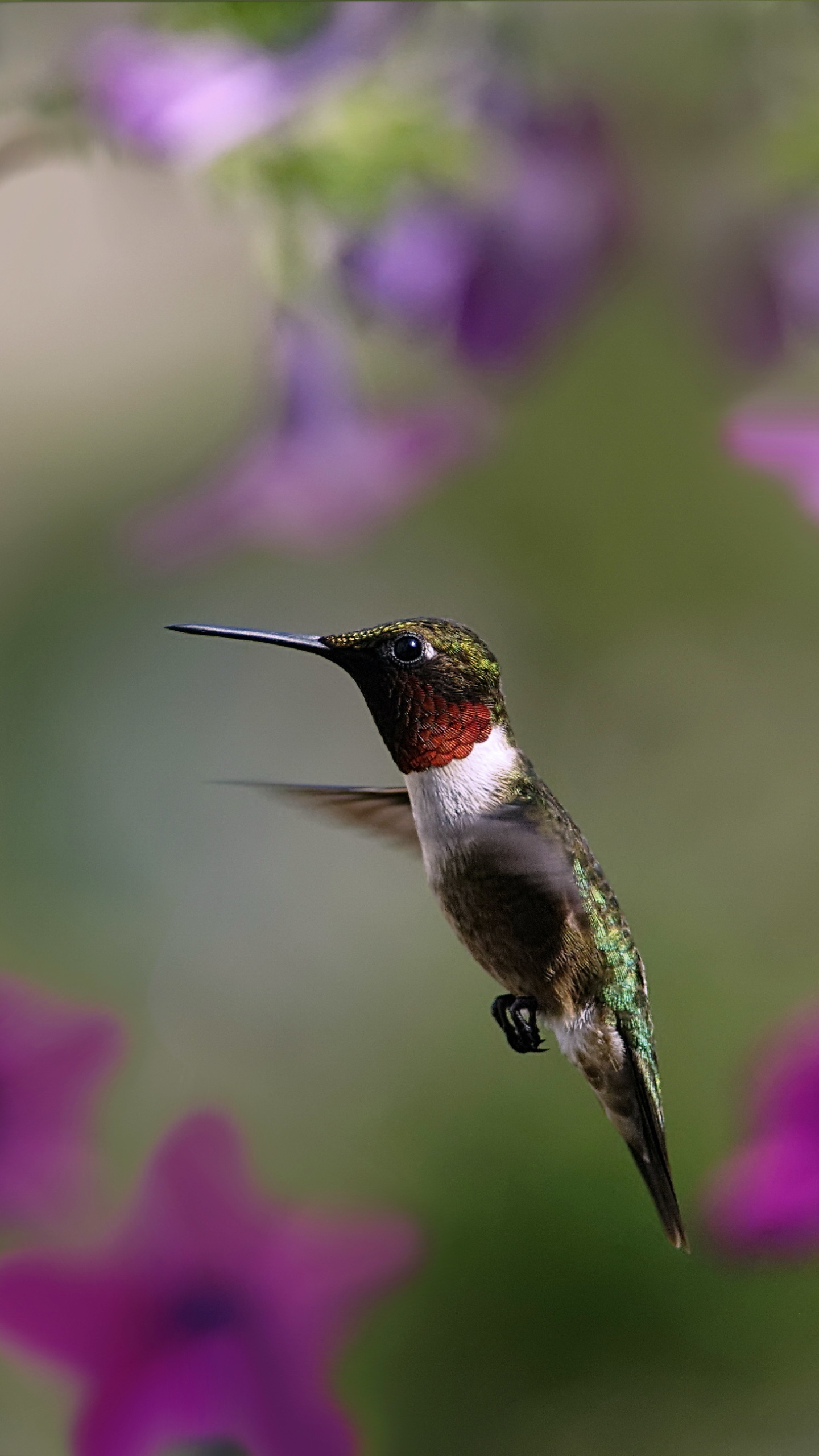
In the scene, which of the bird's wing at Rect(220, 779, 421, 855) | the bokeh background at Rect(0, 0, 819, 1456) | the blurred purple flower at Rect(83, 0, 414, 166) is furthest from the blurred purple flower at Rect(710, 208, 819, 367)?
the bird's wing at Rect(220, 779, 421, 855)

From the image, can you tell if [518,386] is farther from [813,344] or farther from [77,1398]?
[77,1398]

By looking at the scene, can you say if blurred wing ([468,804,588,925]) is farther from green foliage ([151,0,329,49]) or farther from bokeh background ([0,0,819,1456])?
green foliage ([151,0,329,49])

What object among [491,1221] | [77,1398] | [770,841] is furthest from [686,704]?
[77,1398]

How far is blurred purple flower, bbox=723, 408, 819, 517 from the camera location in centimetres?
28

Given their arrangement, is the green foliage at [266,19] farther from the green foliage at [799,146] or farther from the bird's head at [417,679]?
the bird's head at [417,679]

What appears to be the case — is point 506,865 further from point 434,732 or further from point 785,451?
point 785,451

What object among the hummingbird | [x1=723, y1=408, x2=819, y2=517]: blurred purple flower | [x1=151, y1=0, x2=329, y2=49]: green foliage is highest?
[x1=151, y1=0, x2=329, y2=49]: green foliage

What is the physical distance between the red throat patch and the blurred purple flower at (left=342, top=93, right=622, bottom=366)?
22 cm

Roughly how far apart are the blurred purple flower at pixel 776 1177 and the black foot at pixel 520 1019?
3.7 inches

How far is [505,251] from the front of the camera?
42 cm

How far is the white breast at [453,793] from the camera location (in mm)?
188

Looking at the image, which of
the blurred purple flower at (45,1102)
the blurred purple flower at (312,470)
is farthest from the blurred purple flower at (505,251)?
the blurred purple flower at (45,1102)

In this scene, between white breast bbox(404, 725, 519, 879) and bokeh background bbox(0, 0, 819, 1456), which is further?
bokeh background bbox(0, 0, 819, 1456)

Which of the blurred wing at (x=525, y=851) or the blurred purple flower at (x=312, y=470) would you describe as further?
the blurred purple flower at (x=312, y=470)
